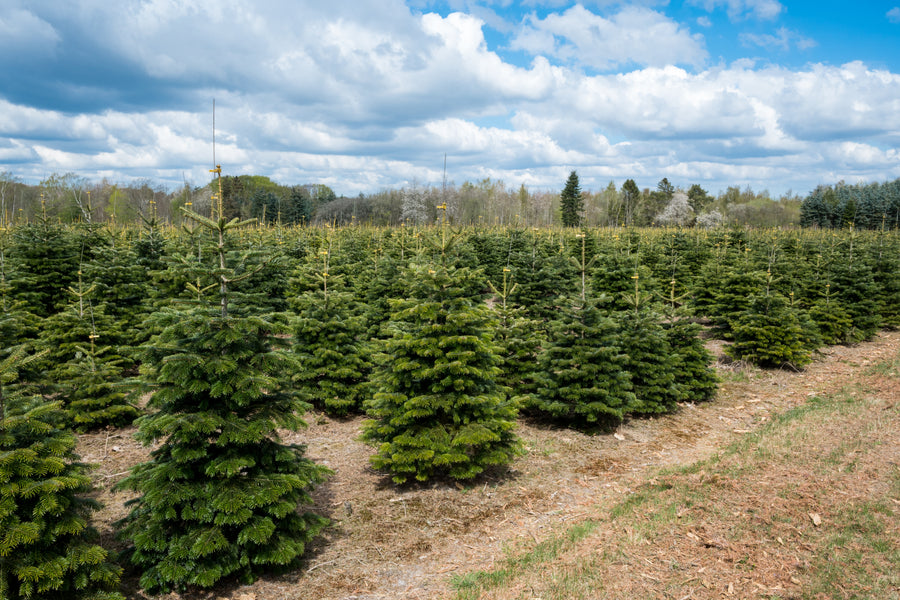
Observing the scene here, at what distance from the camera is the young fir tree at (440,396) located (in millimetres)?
6926

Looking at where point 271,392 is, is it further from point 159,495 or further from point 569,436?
point 569,436

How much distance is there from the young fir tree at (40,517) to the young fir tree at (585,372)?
6.93 metres

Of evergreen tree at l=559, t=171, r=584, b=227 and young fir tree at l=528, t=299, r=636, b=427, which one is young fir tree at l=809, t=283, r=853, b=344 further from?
evergreen tree at l=559, t=171, r=584, b=227

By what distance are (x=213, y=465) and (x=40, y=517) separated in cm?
134

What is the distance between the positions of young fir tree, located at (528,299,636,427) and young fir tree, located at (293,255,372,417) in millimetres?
3511

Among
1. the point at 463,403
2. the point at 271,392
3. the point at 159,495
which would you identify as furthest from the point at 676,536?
the point at 159,495

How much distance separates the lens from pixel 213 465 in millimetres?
4957

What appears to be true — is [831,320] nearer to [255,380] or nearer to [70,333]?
[255,380]

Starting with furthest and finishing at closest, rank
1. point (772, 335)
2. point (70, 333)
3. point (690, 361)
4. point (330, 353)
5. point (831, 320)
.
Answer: point (831, 320)
point (772, 335)
point (690, 361)
point (330, 353)
point (70, 333)

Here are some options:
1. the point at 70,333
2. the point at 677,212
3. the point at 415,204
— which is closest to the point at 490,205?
the point at 415,204

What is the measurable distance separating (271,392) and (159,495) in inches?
58.3

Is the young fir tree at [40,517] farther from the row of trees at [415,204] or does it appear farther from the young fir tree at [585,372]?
the row of trees at [415,204]

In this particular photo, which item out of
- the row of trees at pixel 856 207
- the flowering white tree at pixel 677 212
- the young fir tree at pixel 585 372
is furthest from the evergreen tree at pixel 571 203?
the young fir tree at pixel 585 372

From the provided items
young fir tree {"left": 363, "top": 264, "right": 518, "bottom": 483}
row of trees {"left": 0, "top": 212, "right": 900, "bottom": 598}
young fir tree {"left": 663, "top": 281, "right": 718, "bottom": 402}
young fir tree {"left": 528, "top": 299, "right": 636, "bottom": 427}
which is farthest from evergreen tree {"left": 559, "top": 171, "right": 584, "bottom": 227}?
young fir tree {"left": 363, "top": 264, "right": 518, "bottom": 483}
